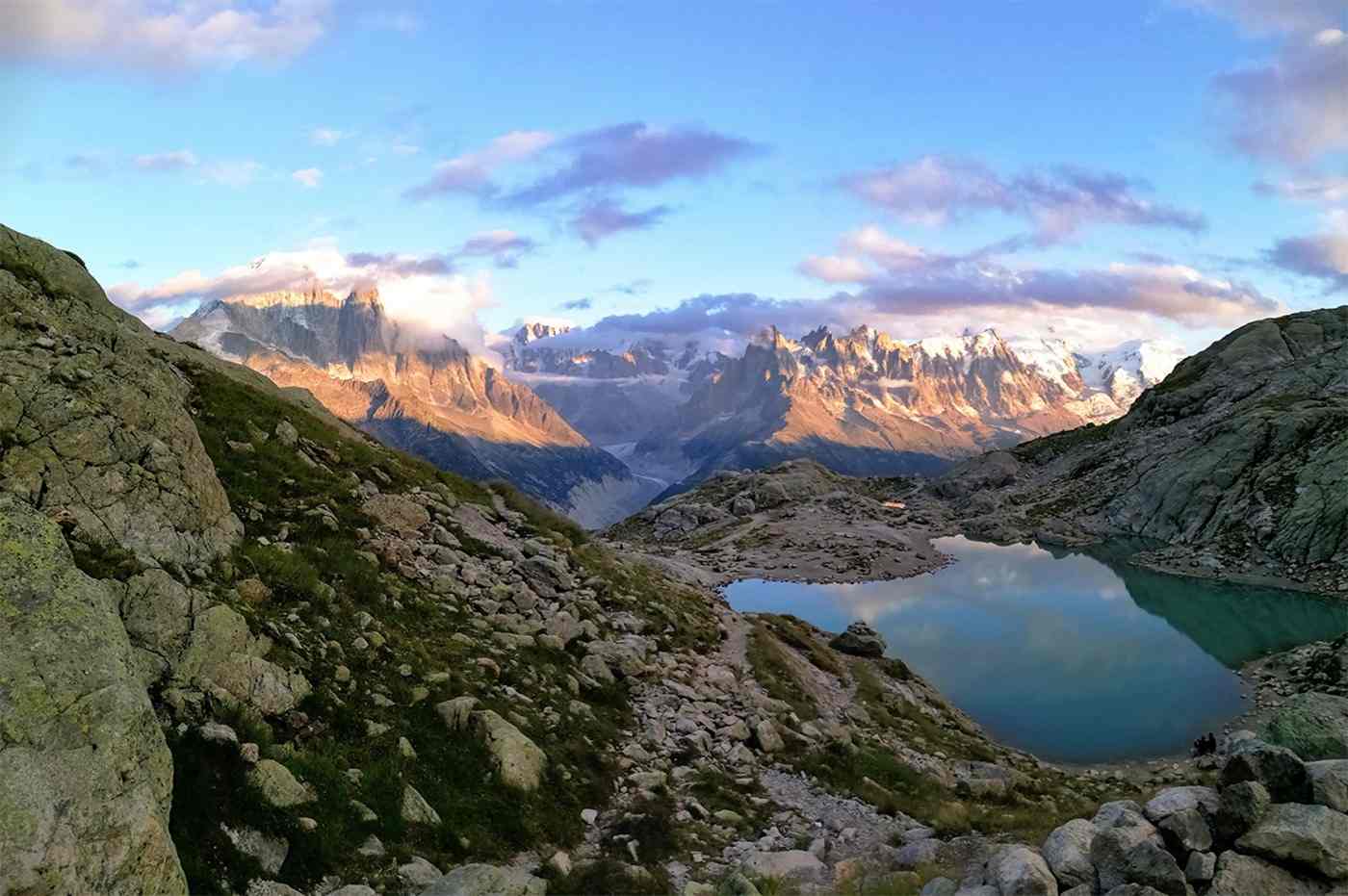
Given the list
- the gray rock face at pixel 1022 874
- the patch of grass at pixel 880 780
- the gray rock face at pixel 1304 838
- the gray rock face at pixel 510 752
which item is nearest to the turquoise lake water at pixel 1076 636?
the patch of grass at pixel 880 780

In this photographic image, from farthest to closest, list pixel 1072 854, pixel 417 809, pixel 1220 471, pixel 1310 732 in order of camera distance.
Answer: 1. pixel 1220 471
2. pixel 1310 732
3. pixel 417 809
4. pixel 1072 854

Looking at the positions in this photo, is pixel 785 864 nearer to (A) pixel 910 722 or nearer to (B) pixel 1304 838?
(B) pixel 1304 838

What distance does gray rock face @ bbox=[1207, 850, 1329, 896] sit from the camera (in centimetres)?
1373

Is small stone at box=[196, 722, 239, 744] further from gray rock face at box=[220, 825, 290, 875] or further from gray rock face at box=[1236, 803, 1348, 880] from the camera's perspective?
gray rock face at box=[1236, 803, 1348, 880]

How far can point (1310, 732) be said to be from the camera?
22016 mm

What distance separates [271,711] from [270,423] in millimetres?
21307

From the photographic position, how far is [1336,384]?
Result: 12838 cm

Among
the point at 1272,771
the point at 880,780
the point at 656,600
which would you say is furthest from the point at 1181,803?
the point at 656,600

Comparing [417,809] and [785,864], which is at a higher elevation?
[417,809]

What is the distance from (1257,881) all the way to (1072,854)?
305 centimetres

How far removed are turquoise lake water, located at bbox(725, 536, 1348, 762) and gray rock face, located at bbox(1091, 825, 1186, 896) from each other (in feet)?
119

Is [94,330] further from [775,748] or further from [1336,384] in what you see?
[1336,384]

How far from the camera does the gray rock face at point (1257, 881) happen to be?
45.1 feet

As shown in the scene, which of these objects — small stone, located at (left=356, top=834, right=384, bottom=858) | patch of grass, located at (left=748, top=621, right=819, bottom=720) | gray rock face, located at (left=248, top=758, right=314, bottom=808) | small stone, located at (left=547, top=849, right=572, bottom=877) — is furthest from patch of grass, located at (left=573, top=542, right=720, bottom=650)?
gray rock face, located at (left=248, top=758, right=314, bottom=808)
